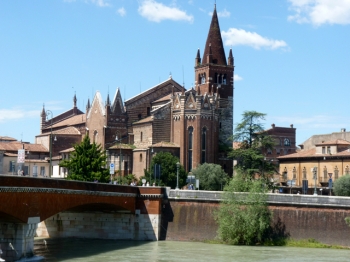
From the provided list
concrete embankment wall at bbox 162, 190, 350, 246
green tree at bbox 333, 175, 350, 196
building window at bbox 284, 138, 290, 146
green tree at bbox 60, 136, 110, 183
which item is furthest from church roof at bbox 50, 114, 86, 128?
concrete embankment wall at bbox 162, 190, 350, 246

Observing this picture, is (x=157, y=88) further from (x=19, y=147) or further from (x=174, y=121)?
(x=19, y=147)

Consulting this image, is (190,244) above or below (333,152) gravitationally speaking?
below

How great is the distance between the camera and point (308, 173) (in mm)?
86500

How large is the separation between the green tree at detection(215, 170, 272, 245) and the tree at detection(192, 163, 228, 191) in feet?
86.2

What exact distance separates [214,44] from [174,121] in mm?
14504

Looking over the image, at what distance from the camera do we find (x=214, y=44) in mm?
99812

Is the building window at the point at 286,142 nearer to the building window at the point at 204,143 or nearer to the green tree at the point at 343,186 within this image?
the building window at the point at 204,143

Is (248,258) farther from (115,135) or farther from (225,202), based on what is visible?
(115,135)

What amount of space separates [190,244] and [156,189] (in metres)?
6.20

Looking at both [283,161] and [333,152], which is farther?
[283,161]

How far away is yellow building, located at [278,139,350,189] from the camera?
81.8m

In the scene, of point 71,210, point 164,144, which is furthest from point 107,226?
point 164,144

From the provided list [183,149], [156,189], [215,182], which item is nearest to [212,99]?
[183,149]

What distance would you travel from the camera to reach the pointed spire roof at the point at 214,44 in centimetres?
9962
